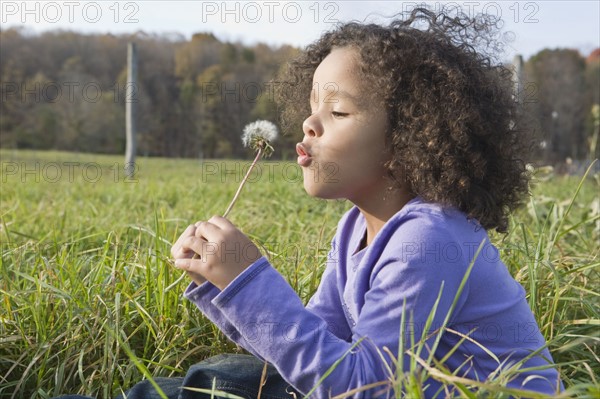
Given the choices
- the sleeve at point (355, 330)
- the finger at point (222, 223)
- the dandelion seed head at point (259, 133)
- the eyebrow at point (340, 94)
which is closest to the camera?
the sleeve at point (355, 330)

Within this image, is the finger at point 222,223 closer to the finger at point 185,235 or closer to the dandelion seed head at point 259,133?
the finger at point 185,235

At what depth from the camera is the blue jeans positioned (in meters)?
1.22

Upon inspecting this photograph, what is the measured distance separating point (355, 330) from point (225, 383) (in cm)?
31

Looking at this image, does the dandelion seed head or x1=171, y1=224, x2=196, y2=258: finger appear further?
the dandelion seed head

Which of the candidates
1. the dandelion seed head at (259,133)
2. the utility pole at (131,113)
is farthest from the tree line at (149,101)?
the dandelion seed head at (259,133)

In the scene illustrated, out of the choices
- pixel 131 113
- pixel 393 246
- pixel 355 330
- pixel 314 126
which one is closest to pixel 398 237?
pixel 393 246

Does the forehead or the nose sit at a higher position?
the forehead

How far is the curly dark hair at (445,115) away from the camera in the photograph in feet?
4.11

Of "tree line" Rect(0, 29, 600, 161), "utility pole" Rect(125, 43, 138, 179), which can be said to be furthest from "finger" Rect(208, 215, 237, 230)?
"tree line" Rect(0, 29, 600, 161)

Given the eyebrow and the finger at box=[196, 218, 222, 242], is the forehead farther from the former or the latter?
the finger at box=[196, 218, 222, 242]

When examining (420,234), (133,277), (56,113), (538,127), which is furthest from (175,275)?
(56,113)

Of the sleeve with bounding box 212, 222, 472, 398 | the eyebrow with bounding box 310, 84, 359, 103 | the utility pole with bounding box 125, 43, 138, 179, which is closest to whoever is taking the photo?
the sleeve with bounding box 212, 222, 472, 398

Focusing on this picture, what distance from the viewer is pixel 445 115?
129 centimetres

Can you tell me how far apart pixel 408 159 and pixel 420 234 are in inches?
8.6
